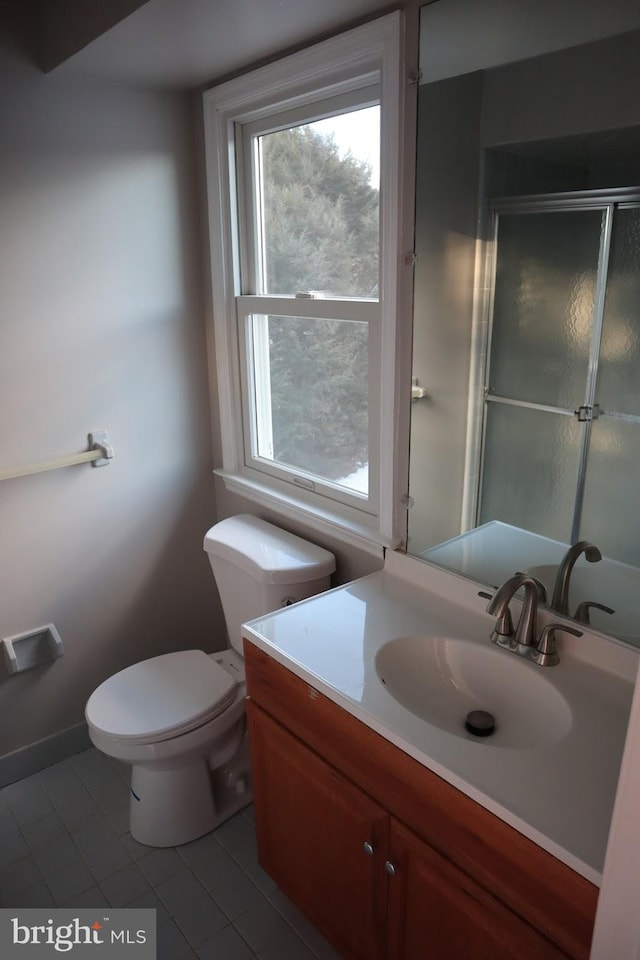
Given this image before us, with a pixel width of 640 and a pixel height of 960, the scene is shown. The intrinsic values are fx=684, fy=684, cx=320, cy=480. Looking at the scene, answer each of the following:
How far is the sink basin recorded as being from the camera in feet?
4.47

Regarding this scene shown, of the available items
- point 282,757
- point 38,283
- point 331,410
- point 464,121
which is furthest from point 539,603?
point 38,283

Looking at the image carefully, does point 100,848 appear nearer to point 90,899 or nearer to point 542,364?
point 90,899

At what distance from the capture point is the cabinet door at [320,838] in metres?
Result: 1.39

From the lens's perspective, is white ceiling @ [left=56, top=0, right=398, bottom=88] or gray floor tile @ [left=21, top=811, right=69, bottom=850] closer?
white ceiling @ [left=56, top=0, right=398, bottom=88]

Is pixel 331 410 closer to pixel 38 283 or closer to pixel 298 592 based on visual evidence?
pixel 298 592

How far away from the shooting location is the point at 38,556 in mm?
2150

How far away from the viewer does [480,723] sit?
1404mm

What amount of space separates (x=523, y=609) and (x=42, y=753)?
1.74 m

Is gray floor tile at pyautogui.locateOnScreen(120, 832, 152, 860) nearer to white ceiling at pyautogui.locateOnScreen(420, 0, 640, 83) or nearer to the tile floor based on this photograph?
the tile floor

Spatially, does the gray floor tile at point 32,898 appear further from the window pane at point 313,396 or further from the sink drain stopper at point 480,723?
the window pane at point 313,396

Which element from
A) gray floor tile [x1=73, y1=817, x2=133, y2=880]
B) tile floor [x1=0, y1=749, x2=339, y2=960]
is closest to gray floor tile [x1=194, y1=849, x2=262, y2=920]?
tile floor [x1=0, y1=749, x2=339, y2=960]

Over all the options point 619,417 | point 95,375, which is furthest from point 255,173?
point 619,417

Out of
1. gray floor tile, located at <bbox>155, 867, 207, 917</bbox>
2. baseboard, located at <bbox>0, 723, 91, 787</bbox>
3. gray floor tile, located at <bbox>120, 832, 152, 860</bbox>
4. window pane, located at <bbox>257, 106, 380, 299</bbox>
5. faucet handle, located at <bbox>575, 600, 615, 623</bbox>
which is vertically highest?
window pane, located at <bbox>257, 106, 380, 299</bbox>

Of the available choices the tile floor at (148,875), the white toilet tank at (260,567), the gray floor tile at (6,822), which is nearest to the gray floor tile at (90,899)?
the tile floor at (148,875)
